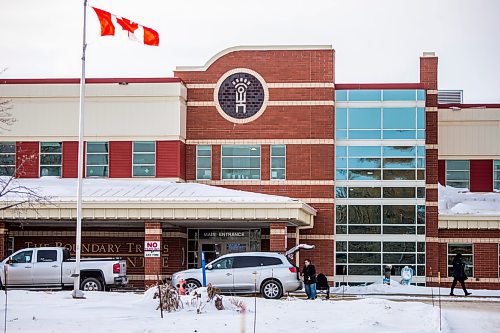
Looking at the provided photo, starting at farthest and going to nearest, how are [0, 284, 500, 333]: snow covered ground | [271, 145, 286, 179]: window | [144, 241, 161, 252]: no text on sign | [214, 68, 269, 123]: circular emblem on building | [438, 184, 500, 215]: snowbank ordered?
[438, 184, 500, 215]: snowbank, [214, 68, 269, 123]: circular emblem on building, [271, 145, 286, 179]: window, [144, 241, 161, 252]: no text on sign, [0, 284, 500, 333]: snow covered ground

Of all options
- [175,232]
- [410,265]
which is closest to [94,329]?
[175,232]

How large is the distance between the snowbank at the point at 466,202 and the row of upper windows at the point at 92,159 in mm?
14175

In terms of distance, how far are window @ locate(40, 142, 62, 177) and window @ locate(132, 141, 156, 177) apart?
3.54 meters

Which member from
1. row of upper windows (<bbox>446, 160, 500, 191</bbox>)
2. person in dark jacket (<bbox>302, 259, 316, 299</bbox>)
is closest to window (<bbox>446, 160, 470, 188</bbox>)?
row of upper windows (<bbox>446, 160, 500, 191</bbox>)

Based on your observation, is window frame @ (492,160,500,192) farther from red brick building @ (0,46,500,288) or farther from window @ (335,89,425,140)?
window @ (335,89,425,140)

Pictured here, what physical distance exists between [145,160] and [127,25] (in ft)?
49.5

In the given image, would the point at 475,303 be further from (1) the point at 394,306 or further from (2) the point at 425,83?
(2) the point at 425,83

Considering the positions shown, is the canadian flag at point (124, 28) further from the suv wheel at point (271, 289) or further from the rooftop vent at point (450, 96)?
the rooftop vent at point (450, 96)

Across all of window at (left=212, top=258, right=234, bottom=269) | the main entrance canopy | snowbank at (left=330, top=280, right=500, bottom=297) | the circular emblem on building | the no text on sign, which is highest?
the circular emblem on building

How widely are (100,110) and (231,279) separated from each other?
14.5 metres

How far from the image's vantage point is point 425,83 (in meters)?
46.8

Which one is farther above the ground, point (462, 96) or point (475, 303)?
point (462, 96)

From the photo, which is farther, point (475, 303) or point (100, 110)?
point (100, 110)

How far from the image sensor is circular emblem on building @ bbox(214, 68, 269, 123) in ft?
151
